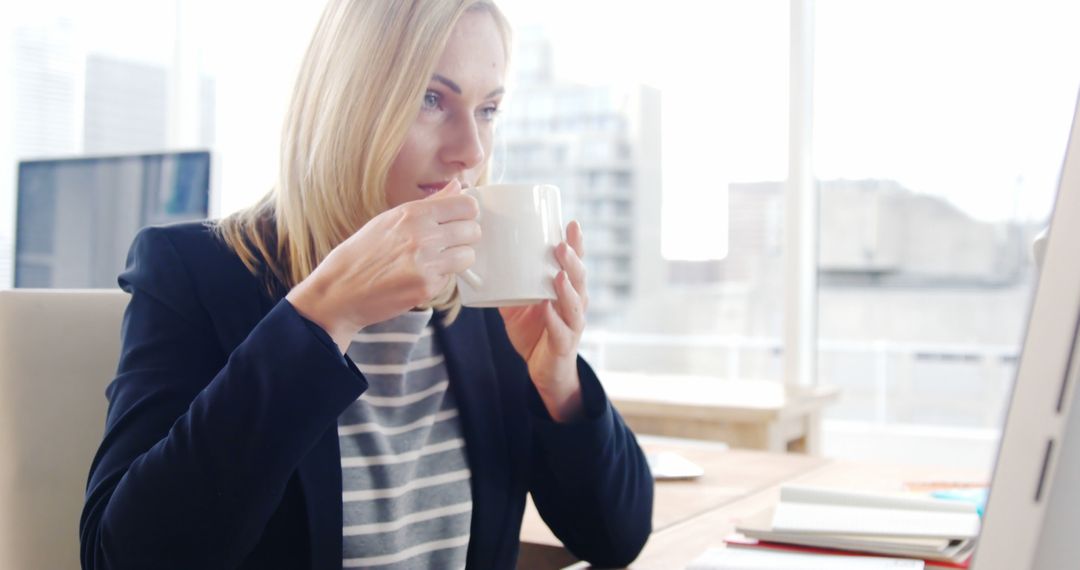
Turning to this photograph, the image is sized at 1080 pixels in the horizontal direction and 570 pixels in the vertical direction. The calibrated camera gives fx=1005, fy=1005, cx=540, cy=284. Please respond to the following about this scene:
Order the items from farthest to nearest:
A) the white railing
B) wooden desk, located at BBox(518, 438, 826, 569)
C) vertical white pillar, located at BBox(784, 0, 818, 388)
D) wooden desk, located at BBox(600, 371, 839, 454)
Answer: the white railing → vertical white pillar, located at BBox(784, 0, 818, 388) → wooden desk, located at BBox(600, 371, 839, 454) → wooden desk, located at BBox(518, 438, 826, 569)

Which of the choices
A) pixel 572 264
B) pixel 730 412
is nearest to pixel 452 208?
pixel 572 264

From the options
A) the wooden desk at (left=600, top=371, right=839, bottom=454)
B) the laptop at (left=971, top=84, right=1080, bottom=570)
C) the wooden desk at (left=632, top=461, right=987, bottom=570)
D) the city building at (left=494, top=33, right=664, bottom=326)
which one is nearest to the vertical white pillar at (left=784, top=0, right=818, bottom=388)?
the wooden desk at (left=600, top=371, right=839, bottom=454)

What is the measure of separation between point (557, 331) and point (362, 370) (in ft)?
0.72

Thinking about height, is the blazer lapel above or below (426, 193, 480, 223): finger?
below

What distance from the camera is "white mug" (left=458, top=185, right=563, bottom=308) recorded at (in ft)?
2.77

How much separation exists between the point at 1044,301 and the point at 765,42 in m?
2.74

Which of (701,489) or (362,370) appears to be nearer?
(362,370)

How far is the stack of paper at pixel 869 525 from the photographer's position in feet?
2.96

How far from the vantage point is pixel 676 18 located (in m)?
3.25

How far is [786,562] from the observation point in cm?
86

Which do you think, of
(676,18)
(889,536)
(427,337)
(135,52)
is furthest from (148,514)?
(135,52)

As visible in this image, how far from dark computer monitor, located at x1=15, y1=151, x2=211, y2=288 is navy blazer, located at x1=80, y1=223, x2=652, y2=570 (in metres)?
1.48

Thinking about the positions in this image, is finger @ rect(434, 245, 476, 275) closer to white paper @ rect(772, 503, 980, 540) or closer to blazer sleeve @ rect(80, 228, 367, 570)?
blazer sleeve @ rect(80, 228, 367, 570)

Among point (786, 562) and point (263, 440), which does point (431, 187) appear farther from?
point (786, 562)
